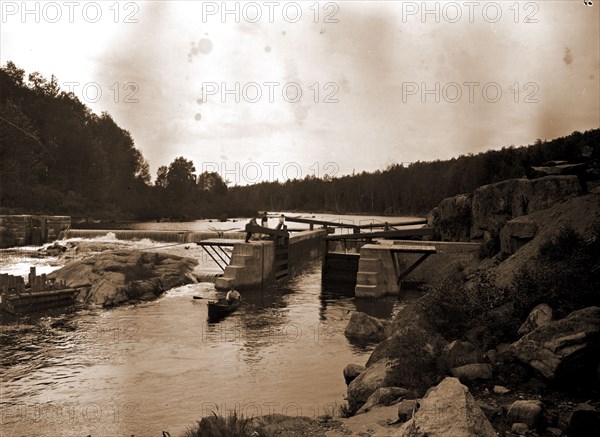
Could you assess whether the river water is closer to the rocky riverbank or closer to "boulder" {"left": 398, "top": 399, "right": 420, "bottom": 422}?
the rocky riverbank

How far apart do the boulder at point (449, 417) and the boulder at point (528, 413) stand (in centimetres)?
170

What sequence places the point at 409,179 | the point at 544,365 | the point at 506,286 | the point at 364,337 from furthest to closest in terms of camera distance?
the point at 409,179 < the point at 364,337 < the point at 506,286 < the point at 544,365

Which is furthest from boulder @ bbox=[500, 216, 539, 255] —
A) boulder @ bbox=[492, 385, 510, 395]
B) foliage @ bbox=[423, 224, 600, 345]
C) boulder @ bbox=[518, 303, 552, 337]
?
boulder @ bbox=[492, 385, 510, 395]

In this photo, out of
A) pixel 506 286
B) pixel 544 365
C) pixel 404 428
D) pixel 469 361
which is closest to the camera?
pixel 404 428

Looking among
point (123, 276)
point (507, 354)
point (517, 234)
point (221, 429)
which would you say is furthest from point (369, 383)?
point (123, 276)

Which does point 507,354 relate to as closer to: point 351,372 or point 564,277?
point 564,277

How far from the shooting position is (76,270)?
26312mm

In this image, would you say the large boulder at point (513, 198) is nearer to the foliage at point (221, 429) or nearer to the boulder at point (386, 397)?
the boulder at point (386, 397)

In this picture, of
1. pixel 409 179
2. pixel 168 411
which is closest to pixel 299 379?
pixel 168 411

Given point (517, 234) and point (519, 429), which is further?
point (517, 234)

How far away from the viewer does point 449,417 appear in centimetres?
537

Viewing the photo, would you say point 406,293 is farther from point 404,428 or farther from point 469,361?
point 404,428

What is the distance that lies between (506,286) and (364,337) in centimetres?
594

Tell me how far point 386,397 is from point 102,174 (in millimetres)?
95423
